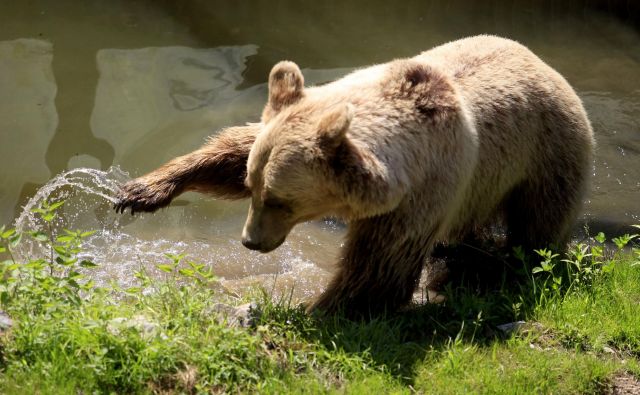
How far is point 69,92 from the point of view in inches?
284

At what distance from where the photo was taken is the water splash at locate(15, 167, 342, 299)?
5695 mm

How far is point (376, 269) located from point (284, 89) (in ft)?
3.51

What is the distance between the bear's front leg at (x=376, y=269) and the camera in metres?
4.50

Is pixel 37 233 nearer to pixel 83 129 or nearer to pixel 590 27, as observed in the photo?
pixel 83 129

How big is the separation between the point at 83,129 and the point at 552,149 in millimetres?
3704

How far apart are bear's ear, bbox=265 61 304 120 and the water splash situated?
5.04 feet

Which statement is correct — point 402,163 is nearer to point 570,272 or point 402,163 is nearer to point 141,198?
point 570,272

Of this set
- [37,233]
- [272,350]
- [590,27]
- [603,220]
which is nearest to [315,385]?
[272,350]

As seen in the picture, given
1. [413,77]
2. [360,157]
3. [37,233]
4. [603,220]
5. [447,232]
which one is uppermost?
[413,77]

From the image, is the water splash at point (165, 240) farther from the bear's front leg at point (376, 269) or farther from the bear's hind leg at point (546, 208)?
the bear's hind leg at point (546, 208)

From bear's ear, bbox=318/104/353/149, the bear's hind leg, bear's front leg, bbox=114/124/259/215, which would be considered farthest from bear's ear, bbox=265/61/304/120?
the bear's hind leg

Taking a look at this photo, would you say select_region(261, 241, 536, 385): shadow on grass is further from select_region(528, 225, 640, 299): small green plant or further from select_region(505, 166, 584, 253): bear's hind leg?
select_region(505, 166, 584, 253): bear's hind leg

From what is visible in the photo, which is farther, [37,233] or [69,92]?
[69,92]

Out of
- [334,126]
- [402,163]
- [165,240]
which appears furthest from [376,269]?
[165,240]
